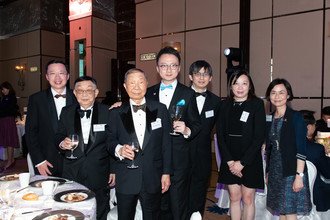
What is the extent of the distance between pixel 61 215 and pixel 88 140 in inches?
37.9

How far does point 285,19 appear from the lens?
6.22 metres

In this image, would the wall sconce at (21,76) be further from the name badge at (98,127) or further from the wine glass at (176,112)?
the wine glass at (176,112)

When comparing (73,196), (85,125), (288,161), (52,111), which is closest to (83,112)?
(85,125)

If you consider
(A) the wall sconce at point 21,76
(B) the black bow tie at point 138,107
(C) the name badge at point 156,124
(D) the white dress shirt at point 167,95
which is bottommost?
(C) the name badge at point 156,124

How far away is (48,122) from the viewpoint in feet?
8.65

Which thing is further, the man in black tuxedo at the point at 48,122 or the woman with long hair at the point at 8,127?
the woman with long hair at the point at 8,127

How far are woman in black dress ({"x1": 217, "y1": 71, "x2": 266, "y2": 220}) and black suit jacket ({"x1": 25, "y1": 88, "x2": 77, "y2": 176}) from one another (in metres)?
1.41

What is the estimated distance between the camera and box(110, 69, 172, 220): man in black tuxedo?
2.02 meters

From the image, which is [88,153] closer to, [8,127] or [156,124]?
[156,124]

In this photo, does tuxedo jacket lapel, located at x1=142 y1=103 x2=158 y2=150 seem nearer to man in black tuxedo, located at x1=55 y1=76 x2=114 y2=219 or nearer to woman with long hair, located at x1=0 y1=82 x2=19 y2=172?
man in black tuxedo, located at x1=55 y1=76 x2=114 y2=219

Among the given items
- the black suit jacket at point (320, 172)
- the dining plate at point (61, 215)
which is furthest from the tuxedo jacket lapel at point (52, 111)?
the black suit jacket at point (320, 172)

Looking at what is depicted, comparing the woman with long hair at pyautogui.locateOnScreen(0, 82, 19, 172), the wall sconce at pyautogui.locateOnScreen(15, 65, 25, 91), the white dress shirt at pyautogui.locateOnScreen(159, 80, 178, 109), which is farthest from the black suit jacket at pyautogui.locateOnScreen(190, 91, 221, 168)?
the wall sconce at pyautogui.locateOnScreen(15, 65, 25, 91)

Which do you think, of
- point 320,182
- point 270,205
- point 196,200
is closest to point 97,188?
point 196,200

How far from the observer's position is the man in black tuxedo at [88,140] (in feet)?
7.57
